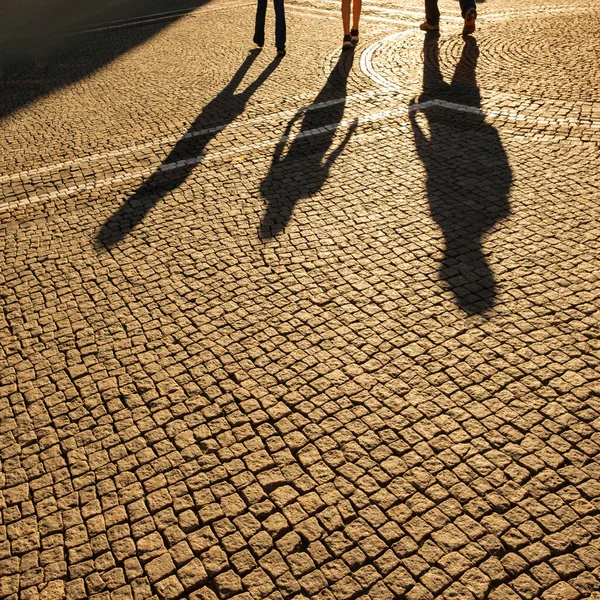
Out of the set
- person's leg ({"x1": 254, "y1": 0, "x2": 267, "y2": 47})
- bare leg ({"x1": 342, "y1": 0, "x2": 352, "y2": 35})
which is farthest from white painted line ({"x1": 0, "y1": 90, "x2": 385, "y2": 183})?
person's leg ({"x1": 254, "y1": 0, "x2": 267, "y2": 47})

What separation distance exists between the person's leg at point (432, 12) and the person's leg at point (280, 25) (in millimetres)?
2660

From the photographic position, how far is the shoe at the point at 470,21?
11172mm

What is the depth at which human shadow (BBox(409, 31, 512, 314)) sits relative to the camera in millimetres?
5598

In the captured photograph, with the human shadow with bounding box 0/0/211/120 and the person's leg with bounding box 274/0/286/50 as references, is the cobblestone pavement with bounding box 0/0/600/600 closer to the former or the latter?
the human shadow with bounding box 0/0/211/120

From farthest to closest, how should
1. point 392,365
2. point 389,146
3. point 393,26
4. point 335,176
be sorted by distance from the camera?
point 393,26, point 389,146, point 335,176, point 392,365

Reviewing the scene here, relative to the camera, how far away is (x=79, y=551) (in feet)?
12.2

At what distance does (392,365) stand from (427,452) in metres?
0.83

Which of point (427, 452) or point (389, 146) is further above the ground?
point (389, 146)

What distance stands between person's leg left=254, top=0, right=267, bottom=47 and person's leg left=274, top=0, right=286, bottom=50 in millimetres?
403

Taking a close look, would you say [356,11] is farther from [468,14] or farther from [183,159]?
[183,159]

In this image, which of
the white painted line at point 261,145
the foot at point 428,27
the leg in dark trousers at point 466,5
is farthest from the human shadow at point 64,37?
the leg in dark trousers at point 466,5

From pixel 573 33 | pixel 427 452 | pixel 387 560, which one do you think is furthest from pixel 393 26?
pixel 387 560

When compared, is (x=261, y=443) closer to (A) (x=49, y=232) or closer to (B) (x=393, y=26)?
(A) (x=49, y=232)

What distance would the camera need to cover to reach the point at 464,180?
278 inches
